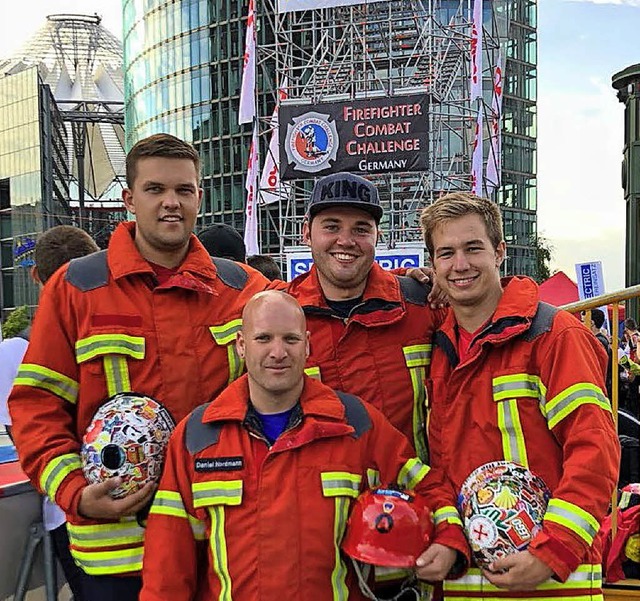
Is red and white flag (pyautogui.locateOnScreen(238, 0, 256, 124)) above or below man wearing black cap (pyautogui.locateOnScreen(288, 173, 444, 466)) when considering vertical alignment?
above

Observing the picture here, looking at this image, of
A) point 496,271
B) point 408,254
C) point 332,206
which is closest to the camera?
point 496,271

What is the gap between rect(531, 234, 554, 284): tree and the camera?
4350 centimetres

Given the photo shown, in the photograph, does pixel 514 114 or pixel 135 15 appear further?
pixel 135 15

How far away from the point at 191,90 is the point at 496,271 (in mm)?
48648

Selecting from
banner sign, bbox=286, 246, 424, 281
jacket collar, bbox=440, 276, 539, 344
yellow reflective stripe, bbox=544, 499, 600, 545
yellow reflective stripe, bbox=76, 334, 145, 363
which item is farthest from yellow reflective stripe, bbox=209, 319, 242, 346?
banner sign, bbox=286, 246, 424, 281

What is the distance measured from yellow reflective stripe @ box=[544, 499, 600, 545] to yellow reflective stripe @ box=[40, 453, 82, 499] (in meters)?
1.60

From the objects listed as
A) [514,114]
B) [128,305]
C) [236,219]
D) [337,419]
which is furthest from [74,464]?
[514,114]

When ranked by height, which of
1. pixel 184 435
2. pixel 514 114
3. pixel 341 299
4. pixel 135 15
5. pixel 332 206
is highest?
pixel 135 15

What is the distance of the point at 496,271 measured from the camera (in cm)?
272

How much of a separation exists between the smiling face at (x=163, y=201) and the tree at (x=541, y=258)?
4151 cm

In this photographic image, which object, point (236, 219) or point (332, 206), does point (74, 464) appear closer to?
point (332, 206)

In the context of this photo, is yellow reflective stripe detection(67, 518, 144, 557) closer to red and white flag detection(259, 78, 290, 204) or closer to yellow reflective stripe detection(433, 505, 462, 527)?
yellow reflective stripe detection(433, 505, 462, 527)

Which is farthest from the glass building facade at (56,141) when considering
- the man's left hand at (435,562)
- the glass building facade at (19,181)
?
the man's left hand at (435,562)

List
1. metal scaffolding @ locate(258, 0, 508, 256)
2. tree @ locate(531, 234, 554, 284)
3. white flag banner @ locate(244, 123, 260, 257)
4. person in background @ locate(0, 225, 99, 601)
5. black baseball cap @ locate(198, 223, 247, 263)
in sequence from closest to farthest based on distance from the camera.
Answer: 1. person in background @ locate(0, 225, 99, 601)
2. black baseball cap @ locate(198, 223, 247, 263)
3. white flag banner @ locate(244, 123, 260, 257)
4. metal scaffolding @ locate(258, 0, 508, 256)
5. tree @ locate(531, 234, 554, 284)
